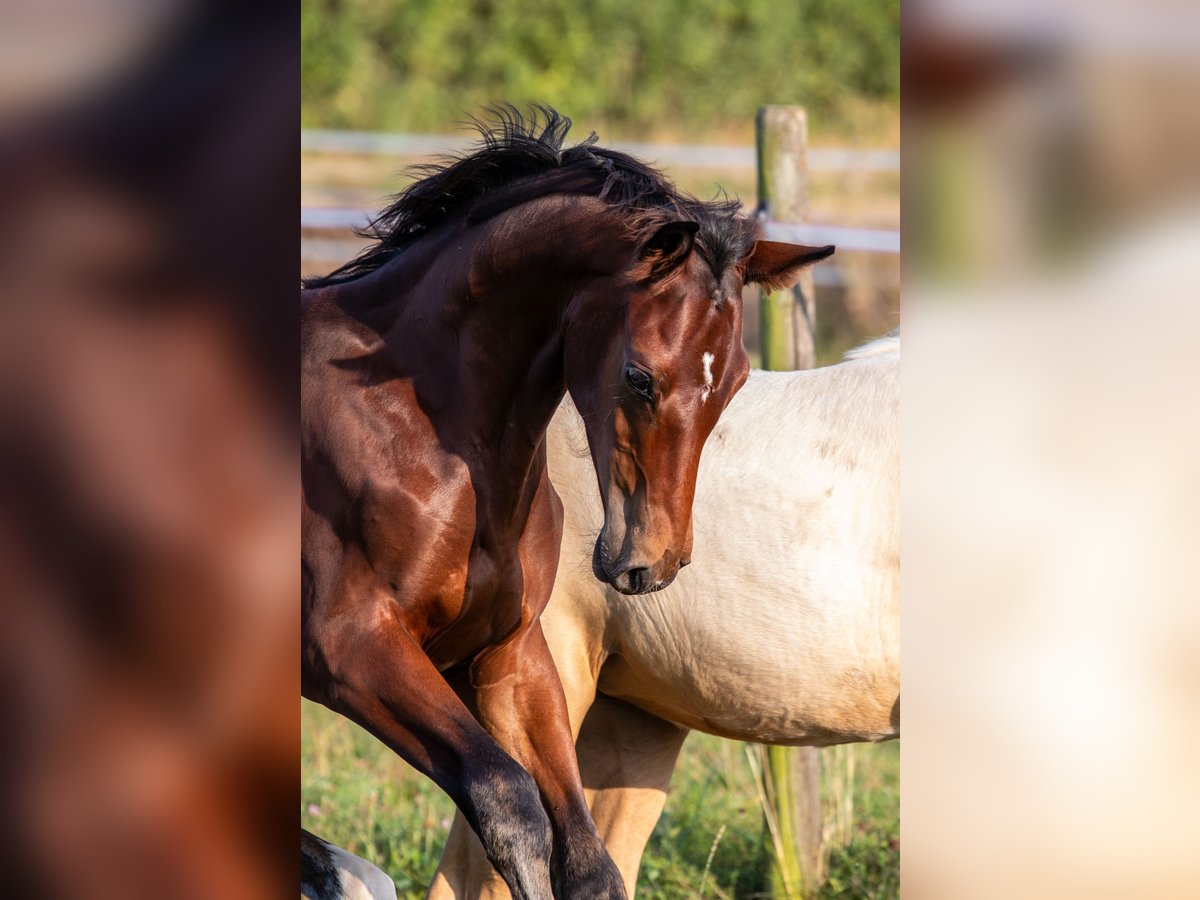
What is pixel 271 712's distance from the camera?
0.90 m

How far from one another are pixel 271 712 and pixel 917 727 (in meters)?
0.43

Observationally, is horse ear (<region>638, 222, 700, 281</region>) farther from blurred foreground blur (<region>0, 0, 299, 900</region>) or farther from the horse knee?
blurred foreground blur (<region>0, 0, 299, 900</region>)

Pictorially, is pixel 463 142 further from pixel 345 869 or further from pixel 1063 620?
pixel 1063 620

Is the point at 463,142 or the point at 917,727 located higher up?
the point at 463,142

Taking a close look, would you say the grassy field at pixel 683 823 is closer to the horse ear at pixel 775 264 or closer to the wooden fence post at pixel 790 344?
the wooden fence post at pixel 790 344

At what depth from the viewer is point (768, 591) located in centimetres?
321

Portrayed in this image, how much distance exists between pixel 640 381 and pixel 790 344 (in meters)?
2.18

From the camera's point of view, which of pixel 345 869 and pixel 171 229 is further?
pixel 345 869

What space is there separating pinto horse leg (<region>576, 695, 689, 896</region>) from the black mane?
144 centimetres

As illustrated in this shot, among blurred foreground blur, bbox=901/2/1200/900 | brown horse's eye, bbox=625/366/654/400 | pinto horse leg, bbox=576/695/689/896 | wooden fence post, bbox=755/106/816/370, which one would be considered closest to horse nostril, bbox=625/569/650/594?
brown horse's eye, bbox=625/366/654/400

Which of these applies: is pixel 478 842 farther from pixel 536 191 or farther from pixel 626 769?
pixel 536 191

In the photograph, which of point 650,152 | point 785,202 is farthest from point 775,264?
point 650,152

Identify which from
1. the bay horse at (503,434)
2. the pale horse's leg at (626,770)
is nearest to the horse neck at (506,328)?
the bay horse at (503,434)

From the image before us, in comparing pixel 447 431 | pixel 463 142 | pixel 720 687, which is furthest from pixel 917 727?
pixel 463 142
